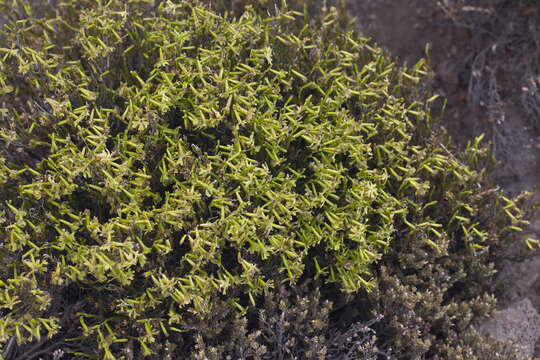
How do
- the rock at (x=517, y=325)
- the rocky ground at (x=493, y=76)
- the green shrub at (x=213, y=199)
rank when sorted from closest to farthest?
1. the green shrub at (x=213, y=199)
2. the rock at (x=517, y=325)
3. the rocky ground at (x=493, y=76)

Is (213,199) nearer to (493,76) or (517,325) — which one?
(517,325)

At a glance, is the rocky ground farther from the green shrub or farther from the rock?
the green shrub

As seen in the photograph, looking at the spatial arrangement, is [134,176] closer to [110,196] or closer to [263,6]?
[110,196]

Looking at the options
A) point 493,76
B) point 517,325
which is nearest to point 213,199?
point 517,325

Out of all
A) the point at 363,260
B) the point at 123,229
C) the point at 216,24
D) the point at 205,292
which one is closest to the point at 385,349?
the point at 363,260

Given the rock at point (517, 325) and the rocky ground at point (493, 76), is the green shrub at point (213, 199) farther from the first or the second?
the rocky ground at point (493, 76)

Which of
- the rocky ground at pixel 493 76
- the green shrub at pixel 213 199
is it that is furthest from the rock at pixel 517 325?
the green shrub at pixel 213 199
